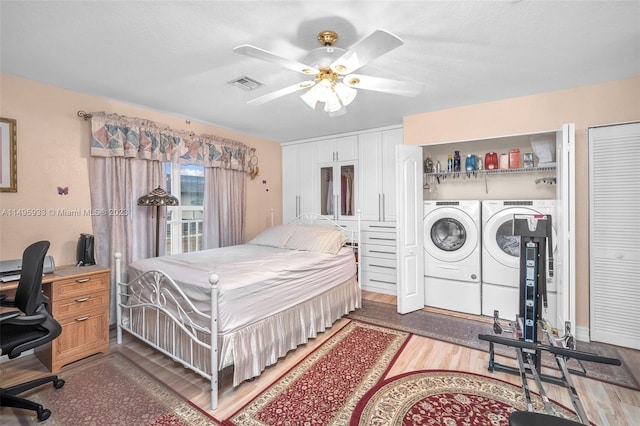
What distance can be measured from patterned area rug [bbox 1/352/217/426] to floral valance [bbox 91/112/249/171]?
2.05 m

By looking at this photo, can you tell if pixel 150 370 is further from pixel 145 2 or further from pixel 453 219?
pixel 453 219

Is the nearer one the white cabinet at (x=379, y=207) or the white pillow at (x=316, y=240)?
the white pillow at (x=316, y=240)

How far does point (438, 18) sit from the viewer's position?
5.92 feet

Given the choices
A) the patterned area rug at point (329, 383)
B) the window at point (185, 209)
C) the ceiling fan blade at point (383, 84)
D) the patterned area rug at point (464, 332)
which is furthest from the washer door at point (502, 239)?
the window at point (185, 209)

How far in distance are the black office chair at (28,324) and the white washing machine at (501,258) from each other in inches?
153

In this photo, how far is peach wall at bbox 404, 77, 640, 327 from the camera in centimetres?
273

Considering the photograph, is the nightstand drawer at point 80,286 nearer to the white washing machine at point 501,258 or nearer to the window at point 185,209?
the window at point 185,209

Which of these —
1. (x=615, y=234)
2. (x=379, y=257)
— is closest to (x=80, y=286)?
(x=379, y=257)

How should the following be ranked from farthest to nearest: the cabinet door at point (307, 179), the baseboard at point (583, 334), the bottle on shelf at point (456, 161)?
the cabinet door at point (307, 179) < the bottle on shelf at point (456, 161) < the baseboard at point (583, 334)

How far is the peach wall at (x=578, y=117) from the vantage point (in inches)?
107

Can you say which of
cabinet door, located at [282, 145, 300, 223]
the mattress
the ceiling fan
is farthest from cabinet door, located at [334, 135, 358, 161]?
the ceiling fan

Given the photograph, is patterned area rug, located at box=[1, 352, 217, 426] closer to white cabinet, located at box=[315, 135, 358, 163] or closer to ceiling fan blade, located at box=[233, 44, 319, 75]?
ceiling fan blade, located at box=[233, 44, 319, 75]

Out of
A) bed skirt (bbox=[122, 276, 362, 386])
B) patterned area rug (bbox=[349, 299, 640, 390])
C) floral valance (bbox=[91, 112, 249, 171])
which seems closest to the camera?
bed skirt (bbox=[122, 276, 362, 386])

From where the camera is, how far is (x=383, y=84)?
2.01m
